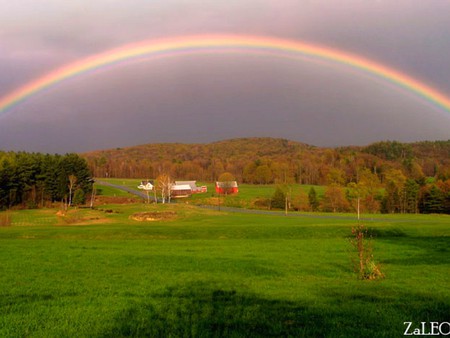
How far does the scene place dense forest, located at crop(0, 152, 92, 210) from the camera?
8900 cm

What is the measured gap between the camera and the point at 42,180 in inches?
3863

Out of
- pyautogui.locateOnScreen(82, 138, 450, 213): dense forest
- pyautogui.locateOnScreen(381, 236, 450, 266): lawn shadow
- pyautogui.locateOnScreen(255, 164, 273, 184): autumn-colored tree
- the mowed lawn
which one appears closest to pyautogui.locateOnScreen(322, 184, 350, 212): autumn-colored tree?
pyautogui.locateOnScreen(82, 138, 450, 213): dense forest

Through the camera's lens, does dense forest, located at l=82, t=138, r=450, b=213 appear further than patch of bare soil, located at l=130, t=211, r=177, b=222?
Yes

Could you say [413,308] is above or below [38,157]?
below

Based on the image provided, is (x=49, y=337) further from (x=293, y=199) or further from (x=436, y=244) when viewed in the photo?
(x=293, y=199)

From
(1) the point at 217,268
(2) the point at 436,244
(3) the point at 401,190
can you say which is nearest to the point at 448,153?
(3) the point at 401,190

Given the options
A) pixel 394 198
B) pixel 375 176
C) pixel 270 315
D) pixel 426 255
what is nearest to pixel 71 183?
pixel 394 198

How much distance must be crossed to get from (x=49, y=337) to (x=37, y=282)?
623 cm

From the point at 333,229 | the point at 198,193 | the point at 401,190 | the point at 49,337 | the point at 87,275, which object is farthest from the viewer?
the point at 198,193

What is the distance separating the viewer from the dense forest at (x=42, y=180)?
89.0m

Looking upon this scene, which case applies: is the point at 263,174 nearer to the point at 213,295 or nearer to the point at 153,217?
the point at 153,217

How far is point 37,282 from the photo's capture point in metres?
12.1

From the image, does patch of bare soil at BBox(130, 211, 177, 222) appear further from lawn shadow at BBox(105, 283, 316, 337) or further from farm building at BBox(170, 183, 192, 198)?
farm building at BBox(170, 183, 192, 198)

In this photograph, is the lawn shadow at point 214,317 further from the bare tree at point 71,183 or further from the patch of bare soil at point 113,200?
the patch of bare soil at point 113,200
